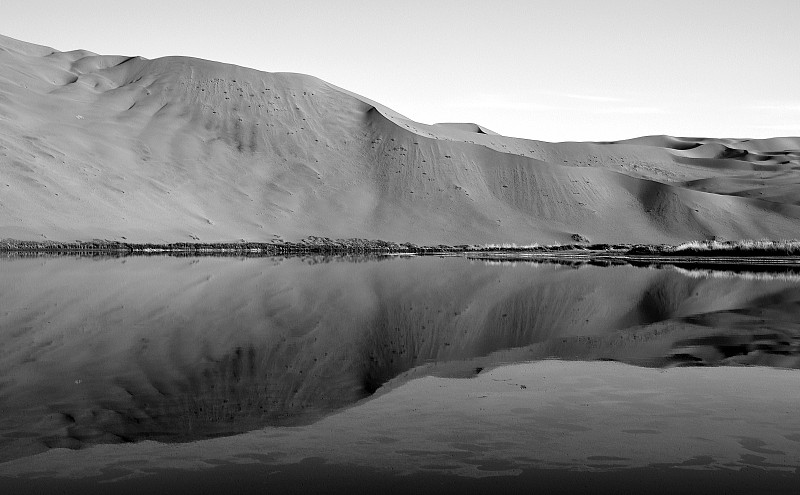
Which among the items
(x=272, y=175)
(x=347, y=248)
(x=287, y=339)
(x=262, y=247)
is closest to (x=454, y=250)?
(x=347, y=248)

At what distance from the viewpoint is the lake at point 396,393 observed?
23.2 ft

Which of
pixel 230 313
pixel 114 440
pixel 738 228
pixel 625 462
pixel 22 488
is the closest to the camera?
pixel 22 488

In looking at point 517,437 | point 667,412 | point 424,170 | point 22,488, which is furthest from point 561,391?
point 424,170

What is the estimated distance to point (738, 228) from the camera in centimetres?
9500

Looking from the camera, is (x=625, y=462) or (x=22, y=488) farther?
(x=625, y=462)

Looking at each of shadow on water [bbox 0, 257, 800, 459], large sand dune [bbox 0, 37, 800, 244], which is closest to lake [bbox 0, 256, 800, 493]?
shadow on water [bbox 0, 257, 800, 459]

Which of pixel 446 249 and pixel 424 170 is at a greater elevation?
pixel 424 170

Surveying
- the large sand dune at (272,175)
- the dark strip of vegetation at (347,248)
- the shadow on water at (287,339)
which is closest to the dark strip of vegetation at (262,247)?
the dark strip of vegetation at (347,248)

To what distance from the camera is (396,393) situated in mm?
10078

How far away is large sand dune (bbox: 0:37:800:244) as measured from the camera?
76.1 metres

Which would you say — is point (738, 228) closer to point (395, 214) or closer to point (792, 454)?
point (395, 214)

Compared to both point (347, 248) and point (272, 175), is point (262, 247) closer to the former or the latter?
point (347, 248)

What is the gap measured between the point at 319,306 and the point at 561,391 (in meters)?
11.3

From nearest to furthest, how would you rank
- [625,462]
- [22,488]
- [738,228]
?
[22,488] → [625,462] → [738,228]
